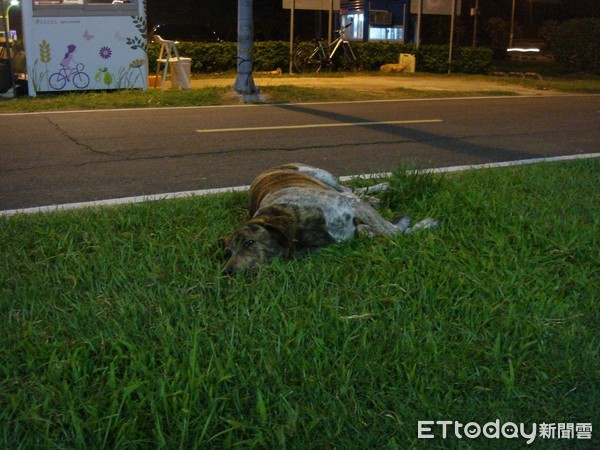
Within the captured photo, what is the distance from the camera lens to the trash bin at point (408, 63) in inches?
891

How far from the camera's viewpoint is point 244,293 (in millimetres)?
4312

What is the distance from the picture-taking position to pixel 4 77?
1391cm

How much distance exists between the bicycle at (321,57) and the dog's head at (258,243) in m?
17.6

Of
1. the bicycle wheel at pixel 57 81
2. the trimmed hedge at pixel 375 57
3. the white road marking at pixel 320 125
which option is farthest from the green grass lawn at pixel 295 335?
the trimmed hedge at pixel 375 57

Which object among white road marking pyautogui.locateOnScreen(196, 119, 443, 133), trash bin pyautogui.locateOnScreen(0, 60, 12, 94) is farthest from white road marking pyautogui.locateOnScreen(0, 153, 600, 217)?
trash bin pyautogui.locateOnScreen(0, 60, 12, 94)

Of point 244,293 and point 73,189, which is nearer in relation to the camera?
point 244,293

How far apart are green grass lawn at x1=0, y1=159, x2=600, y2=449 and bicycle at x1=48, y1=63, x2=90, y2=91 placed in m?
9.21

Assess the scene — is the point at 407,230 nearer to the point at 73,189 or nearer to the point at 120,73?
the point at 73,189

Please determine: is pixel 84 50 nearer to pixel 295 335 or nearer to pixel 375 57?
pixel 375 57

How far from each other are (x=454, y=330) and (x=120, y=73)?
12090 millimetres

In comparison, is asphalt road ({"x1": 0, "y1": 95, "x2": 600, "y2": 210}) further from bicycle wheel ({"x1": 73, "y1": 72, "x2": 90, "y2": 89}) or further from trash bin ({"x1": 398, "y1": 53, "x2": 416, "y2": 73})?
trash bin ({"x1": 398, "y1": 53, "x2": 416, "y2": 73})

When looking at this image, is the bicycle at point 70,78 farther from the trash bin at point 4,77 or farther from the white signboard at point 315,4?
the white signboard at point 315,4

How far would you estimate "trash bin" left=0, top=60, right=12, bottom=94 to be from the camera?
45.3 feet

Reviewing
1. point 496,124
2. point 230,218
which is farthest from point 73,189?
point 496,124
